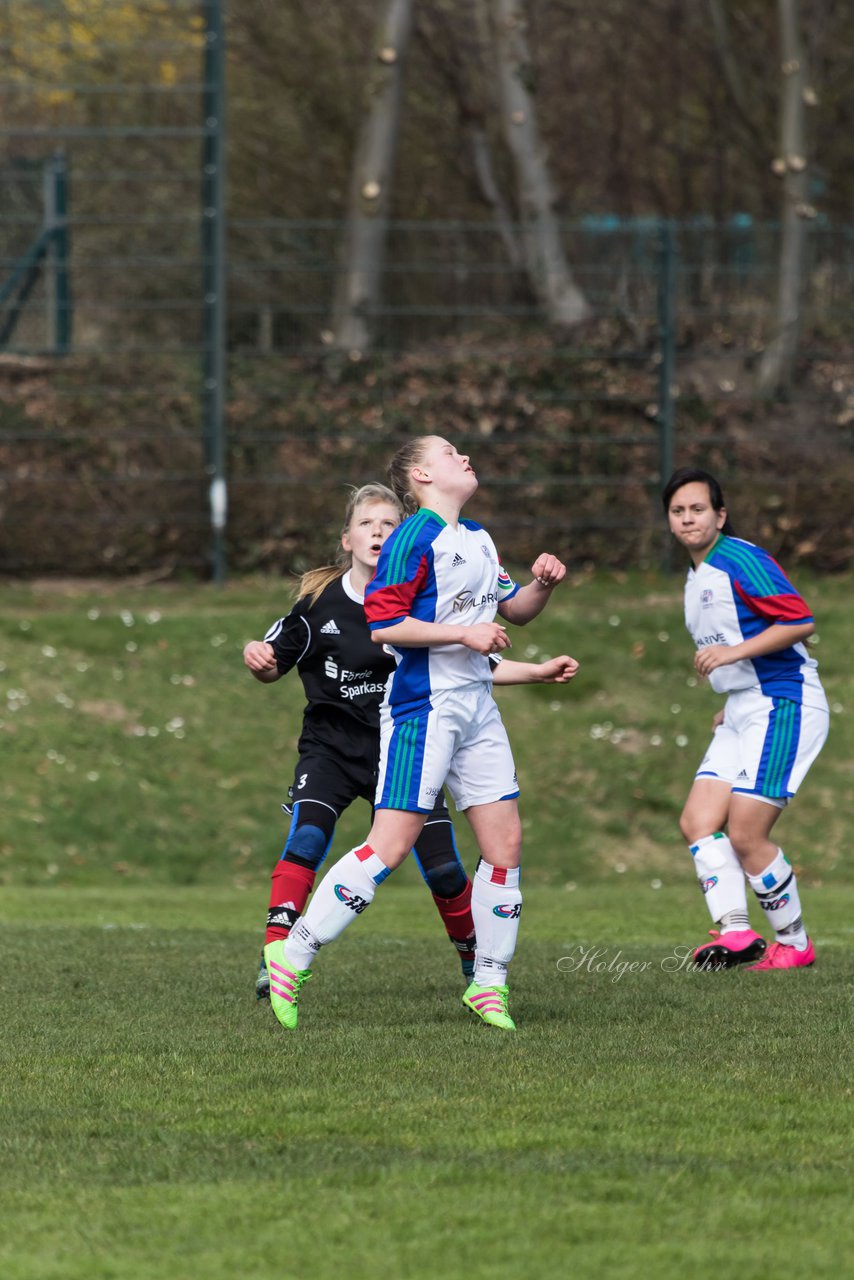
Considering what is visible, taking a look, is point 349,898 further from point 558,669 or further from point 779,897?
point 779,897

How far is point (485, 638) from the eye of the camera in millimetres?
5582

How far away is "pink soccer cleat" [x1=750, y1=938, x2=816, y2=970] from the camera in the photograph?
7258mm

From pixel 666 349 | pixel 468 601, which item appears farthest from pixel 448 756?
pixel 666 349

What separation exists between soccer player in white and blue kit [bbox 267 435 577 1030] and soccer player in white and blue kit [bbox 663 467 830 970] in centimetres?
137

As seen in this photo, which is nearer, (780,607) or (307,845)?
(307,845)

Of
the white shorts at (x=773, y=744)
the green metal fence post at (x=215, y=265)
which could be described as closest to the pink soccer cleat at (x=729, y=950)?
the white shorts at (x=773, y=744)

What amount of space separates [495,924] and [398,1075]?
3.30ft

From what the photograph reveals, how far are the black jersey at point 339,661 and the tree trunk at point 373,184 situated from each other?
1159 cm

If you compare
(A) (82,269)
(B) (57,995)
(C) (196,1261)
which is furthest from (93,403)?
(C) (196,1261)

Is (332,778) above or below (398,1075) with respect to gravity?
above

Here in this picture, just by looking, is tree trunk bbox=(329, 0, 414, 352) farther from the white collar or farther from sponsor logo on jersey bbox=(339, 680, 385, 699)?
sponsor logo on jersey bbox=(339, 680, 385, 699)

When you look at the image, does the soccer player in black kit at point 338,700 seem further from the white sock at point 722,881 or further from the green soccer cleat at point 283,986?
the white sock at point 722,881

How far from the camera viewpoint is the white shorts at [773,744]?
23.6ft

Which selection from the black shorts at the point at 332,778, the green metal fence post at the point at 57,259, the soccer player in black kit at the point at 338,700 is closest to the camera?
the soccer player in black kit at the point at 338,700
